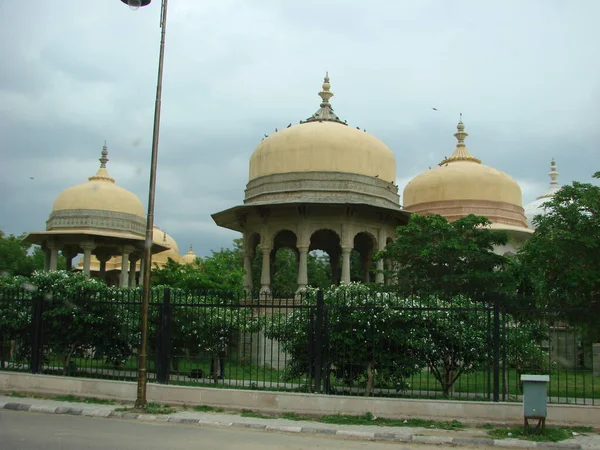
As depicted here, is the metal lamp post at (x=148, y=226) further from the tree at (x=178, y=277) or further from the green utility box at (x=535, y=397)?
the tree at (x=178, y=277)

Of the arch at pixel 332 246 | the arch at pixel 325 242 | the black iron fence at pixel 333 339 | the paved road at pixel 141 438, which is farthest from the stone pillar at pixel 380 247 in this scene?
the paved road at pixel 141 438

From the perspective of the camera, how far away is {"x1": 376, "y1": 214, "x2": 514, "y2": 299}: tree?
2083 centimetres

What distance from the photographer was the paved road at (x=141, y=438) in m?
9.41

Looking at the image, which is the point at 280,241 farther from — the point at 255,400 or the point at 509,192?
the point at 255,400

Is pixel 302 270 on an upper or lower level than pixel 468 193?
lower

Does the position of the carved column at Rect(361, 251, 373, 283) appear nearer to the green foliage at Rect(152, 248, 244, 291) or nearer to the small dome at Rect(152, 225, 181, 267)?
the green foliage at Rect(152, 248, 244, 291)

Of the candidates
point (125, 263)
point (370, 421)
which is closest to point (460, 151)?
point (125, 263)

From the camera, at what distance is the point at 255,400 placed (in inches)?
499

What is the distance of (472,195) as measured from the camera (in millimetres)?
31641

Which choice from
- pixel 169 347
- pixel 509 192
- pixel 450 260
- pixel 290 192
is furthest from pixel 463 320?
pixel 509 192

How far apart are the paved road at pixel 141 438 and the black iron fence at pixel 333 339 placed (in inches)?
74.9

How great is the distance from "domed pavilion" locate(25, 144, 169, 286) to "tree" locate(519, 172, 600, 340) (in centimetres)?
2307

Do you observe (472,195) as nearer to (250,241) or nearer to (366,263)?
(366,263)

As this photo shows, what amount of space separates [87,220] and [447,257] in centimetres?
2016
